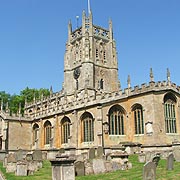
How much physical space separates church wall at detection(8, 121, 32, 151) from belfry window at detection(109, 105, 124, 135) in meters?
15.0

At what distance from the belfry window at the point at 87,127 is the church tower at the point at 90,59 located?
42.6ft

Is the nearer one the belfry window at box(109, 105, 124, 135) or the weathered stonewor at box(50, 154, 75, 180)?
the weathered stonewor at box(50, 154, 75, 180)

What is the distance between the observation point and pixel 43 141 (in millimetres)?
37094

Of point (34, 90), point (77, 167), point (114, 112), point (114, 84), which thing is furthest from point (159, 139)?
point (34, 90)

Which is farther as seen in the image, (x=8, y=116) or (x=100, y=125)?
(x=8, y=116)

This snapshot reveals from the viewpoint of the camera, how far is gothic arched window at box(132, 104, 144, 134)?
26938mm

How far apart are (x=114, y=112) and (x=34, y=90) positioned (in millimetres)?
34161

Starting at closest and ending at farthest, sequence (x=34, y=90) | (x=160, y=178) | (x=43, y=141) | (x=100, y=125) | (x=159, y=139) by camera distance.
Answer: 1. (x=160, y=178)
2. (x=159, y=139)
3. (x=100, y=125)
4. (x=43, y=141)
5. (x=34, y=90)

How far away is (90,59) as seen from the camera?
4531 cm

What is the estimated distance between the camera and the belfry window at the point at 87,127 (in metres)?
29.8

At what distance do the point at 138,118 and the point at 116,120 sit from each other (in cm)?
222

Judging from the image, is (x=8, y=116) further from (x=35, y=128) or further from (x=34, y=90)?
(x=34, y=90)

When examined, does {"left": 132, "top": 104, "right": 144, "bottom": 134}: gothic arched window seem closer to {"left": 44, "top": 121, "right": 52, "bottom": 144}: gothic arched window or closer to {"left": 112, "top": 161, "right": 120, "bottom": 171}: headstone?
{"left": 112, "top": 161, "right": 120, "bottom": 171}: headstone

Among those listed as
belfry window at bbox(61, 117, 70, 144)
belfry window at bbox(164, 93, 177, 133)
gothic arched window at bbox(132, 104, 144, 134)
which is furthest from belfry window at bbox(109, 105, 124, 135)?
belfry window at bbox(61, 117, 70, 144)
